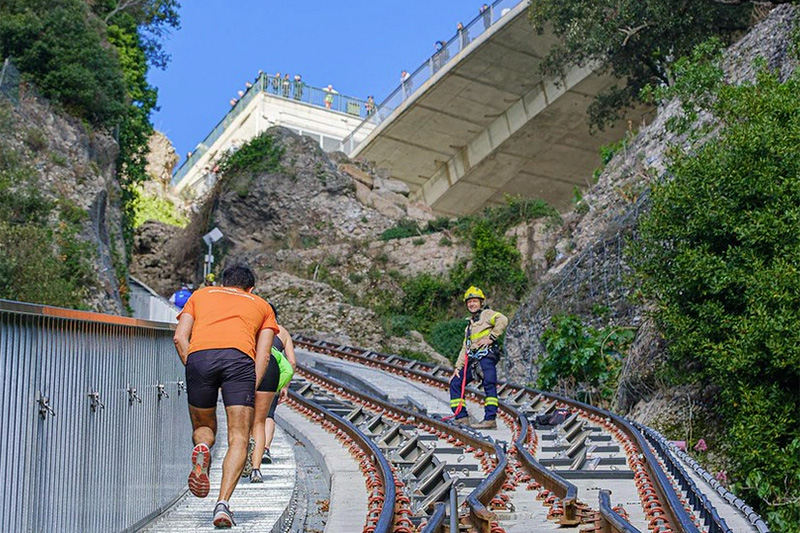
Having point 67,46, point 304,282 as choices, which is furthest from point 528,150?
point 67,46

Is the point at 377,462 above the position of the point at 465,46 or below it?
below

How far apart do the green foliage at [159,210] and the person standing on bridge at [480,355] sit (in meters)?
41.6

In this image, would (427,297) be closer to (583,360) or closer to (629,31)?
(629,31)

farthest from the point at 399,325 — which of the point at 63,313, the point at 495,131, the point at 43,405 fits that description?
the point at 43,405

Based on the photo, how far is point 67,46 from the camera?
32.8 m

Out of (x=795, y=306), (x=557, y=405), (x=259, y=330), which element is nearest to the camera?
(x=259, y=330)

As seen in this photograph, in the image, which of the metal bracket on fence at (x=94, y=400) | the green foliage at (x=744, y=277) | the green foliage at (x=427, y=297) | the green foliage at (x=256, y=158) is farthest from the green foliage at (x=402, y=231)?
the metal bracket on fence at (x=94, y=400)

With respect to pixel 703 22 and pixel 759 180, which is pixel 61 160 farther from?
pixel 759 180

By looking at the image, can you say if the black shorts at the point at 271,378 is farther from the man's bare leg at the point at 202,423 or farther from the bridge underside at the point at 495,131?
the bridge underside at the point at 495,131

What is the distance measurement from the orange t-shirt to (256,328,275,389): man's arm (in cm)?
3

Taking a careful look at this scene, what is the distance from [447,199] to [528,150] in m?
5.27

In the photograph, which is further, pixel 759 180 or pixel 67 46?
pixel 67 46

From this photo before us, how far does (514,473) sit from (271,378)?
286 cm

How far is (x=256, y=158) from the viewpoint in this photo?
4762 cm
